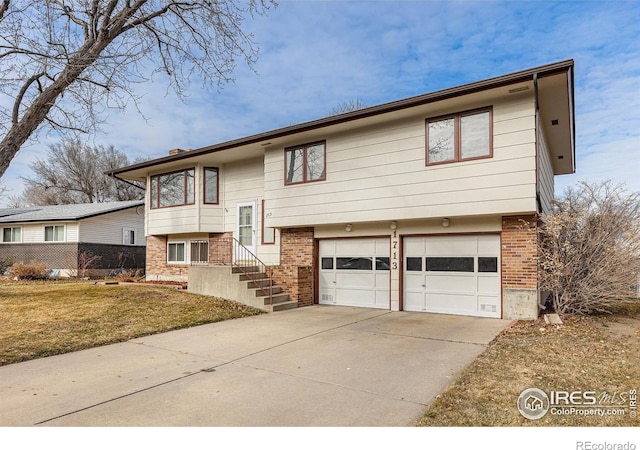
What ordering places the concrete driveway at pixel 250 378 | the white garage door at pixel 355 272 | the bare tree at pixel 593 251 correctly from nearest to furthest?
the concrete driveway at pixel 250 378 < the bare tree at pixel 593 251 < the white garage door at pixel 355 272

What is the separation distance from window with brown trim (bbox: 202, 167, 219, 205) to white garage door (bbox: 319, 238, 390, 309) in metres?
5.09

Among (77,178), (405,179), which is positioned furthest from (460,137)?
(77,178)

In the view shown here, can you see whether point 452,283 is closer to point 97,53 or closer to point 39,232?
point 97,53

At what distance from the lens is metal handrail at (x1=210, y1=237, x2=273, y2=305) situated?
38.8 ft

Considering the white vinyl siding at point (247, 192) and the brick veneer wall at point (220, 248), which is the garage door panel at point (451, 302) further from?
the brick veneer wall at point (220, 248)

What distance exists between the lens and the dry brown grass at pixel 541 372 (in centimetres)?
370

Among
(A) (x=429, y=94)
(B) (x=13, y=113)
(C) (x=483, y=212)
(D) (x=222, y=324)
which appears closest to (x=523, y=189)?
(C) (x=483, y=212)

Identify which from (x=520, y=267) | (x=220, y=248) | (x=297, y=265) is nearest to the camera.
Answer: (x=520, y=267)

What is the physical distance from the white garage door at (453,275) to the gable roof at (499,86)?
3467 mm

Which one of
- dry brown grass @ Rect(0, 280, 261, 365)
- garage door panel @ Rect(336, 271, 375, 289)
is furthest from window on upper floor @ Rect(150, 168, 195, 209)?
garage door panel @ Rect(336, 271, 375, 289)

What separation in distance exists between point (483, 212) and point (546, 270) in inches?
83.6

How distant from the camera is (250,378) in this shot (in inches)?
200

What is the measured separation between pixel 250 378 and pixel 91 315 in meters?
5.90

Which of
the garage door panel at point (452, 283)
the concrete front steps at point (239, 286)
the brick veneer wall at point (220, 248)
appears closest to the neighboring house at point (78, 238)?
the brick veneer wall at point (220, 248)
